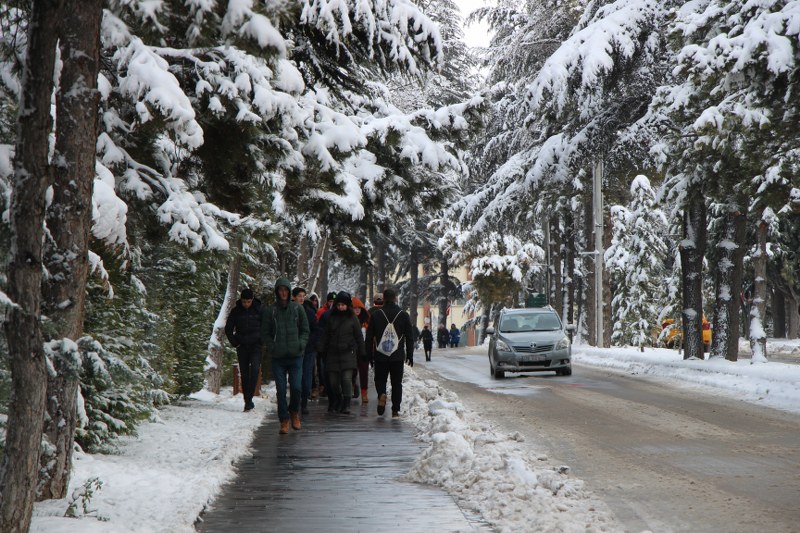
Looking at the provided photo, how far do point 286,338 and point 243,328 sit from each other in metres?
2.53

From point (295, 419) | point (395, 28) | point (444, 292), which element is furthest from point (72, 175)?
point (444, 292)

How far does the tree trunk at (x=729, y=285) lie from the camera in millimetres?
26609

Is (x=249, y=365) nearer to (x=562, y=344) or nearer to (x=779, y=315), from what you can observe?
(x=562, y=344)

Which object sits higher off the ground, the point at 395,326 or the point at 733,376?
the point at 395,326

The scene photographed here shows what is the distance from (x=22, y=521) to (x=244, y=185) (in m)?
6.98

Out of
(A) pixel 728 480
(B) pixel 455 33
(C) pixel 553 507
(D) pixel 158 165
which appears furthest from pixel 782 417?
(B) pixel 455 33

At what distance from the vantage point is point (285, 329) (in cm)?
1326

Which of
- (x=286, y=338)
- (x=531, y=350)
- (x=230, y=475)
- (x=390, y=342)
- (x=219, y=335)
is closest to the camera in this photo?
(x=230, y=475)

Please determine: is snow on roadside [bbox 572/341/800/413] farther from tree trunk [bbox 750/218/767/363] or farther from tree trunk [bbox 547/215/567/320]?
tree trunk [bbox 547/215/567/320]

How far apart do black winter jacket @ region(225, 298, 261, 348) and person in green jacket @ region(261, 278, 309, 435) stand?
2113mm

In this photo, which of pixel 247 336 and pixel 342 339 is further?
pixel 247 336

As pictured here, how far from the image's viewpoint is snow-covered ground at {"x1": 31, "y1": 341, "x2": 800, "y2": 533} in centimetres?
701

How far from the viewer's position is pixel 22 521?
529 centimetres

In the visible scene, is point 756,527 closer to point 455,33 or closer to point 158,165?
point 158,165
